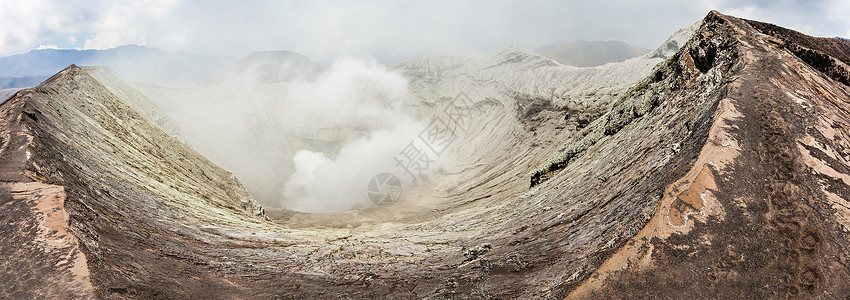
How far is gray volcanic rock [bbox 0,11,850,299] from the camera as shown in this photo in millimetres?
6789

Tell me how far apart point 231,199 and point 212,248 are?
13.6 meters

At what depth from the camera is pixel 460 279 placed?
9.51 meters

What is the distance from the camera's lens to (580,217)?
11.0 metres

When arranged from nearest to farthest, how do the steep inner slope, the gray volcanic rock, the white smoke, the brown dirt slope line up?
the brown dirt slope
the gray volcanic rock
the steep inner slope
the white smoke

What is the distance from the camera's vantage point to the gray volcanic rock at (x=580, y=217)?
6789 mm

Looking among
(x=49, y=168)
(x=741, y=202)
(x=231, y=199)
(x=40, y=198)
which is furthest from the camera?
(x=231, y=199)

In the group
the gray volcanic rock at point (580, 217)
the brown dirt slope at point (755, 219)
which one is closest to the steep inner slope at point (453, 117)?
the gray volcanic rock at point (580, 217)

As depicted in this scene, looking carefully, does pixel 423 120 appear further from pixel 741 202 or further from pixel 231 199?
pixel 741 202

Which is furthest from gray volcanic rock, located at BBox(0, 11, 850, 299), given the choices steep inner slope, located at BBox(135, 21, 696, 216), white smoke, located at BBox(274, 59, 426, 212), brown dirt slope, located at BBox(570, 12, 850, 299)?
white smoke, located at BBox(274, 59, 426, 212)

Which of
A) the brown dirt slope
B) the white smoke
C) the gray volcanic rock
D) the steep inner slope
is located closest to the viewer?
the brown dirt slope

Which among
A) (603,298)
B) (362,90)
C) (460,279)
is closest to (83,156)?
(460,279)

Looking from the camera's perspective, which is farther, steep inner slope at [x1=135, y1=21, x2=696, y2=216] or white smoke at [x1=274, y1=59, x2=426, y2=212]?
white smoke at [x1=274, y1=59, x2=426, y2=212]

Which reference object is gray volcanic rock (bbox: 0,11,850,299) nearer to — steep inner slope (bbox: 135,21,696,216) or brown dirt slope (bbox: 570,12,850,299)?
brown dirt slope (bbox: 570,12,850,299)

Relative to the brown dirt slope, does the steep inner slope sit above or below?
above
